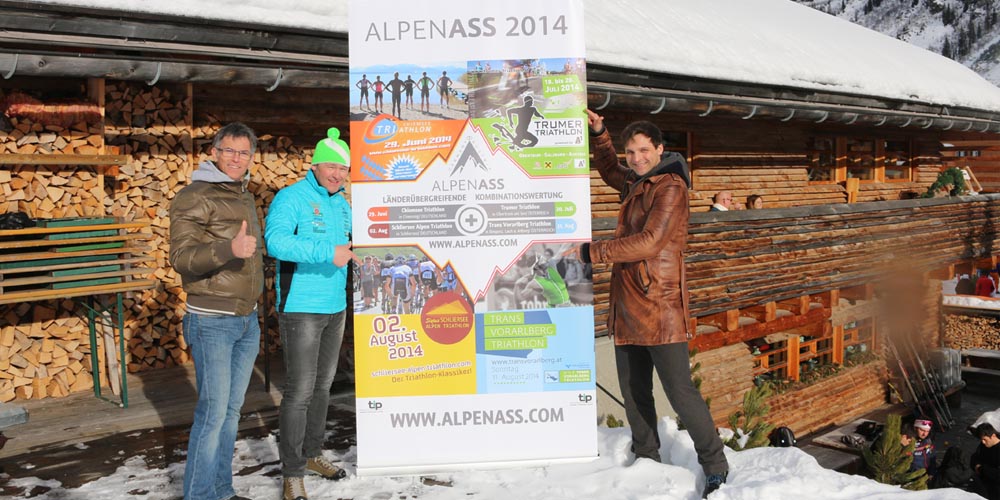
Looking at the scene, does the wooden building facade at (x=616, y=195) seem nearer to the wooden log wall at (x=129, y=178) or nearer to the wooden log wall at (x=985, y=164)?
the wooden log wall at (x=129, y=178)

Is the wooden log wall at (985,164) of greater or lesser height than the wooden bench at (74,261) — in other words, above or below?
above

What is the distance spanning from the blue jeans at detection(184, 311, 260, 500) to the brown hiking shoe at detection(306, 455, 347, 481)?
0.65 meters

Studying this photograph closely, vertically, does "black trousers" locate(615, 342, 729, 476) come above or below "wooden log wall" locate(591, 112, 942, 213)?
below

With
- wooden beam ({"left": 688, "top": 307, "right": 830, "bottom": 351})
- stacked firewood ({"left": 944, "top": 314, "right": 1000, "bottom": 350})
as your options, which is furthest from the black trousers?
stacked firewood ({"left": 944, "top": 314, "right": 1000, "bottom": 350})

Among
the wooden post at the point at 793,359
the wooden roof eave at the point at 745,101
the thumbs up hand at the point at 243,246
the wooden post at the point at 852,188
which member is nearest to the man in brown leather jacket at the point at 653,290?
the thumbs up hand at the point at 243,246

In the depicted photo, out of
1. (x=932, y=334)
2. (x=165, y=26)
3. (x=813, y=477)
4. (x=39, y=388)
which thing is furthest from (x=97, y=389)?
(x=932, y=334)

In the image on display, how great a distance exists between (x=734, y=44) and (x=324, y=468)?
1035 centimetres

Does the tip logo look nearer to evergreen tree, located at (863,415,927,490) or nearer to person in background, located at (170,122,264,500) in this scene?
person in background, located at (170,122,264,500)

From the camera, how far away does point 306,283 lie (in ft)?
13.2

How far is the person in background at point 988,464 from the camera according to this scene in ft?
31.3

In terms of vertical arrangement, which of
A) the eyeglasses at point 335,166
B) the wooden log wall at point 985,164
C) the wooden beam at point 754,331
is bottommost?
the wooden beam at point 754,331

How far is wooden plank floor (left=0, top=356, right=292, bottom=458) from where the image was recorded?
18.8 feet

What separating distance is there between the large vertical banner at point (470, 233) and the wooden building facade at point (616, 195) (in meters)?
2.97

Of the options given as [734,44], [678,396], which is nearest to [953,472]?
[734,44]
